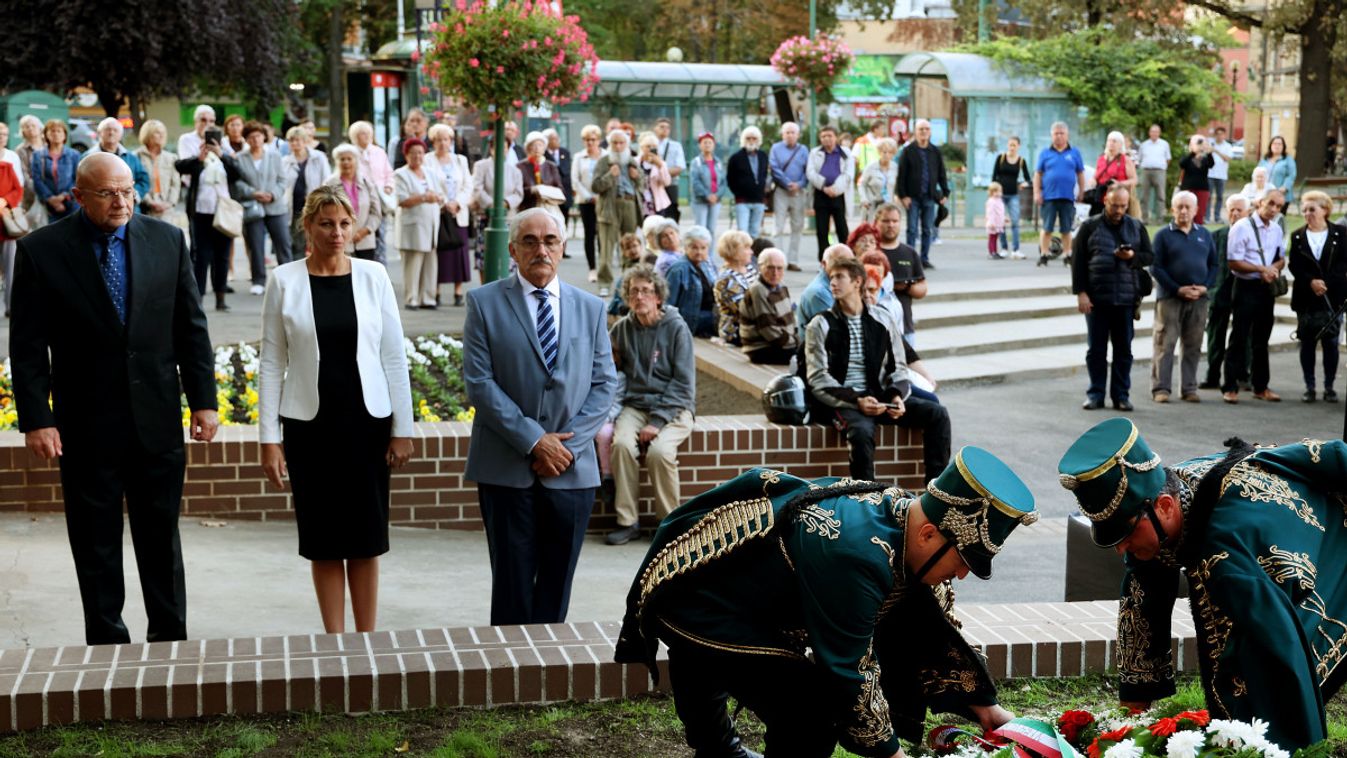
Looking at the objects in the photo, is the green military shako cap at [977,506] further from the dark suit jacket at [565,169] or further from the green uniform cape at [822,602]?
the dark suit jacket at [565,169]

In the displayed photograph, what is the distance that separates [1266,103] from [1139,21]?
43.0m

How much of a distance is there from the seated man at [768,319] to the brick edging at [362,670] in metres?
5.94

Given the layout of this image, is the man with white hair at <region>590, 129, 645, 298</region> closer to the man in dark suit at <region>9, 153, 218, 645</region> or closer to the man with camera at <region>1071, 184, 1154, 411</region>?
the man with camera at <region>1071, 184, 1154, 411</region>

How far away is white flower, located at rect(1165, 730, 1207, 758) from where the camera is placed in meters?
3.69

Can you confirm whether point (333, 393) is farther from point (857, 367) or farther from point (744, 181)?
point (744, 181)

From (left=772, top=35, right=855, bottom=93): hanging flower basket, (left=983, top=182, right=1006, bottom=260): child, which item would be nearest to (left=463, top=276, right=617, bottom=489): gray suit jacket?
(left=983, top=182, right=1006, bottom=260): child

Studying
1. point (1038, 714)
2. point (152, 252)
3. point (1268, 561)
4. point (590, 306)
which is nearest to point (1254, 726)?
point (1268, 561)

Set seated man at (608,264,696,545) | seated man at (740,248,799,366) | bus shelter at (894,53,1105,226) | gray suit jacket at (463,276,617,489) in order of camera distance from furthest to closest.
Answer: bus shelter at (894,53,1105,226), seated man at (740,248,799,366), seated man at (608,264,696,545), gray suit jacket at (463,276,617,489)

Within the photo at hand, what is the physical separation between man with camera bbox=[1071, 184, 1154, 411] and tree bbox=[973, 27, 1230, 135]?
16456mm

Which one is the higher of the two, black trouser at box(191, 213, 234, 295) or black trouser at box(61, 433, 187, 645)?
black trouser at box(191, 213, 234, 295)

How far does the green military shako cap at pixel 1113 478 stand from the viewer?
384 cm

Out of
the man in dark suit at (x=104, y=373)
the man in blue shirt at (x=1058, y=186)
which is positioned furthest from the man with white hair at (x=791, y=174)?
the man in dark suit at (x=104, y=373)

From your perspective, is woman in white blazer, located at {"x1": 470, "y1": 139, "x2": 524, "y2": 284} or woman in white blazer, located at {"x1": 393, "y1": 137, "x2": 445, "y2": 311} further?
woman in white blazer, located at {"x1": 470, "y1": 139, "x2": 524, "y2": 284}

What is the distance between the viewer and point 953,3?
155 ft
